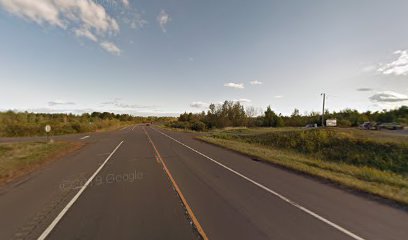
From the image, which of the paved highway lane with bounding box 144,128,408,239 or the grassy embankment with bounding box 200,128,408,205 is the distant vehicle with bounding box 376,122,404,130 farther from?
the paved highway lane with bounding box 144,128,408,239

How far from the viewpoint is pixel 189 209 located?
6.25 metres

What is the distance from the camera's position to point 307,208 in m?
6.40

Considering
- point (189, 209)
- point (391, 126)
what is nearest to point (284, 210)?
point (189, 209)

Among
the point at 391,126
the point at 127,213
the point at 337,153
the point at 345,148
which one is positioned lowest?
the point at 337,153

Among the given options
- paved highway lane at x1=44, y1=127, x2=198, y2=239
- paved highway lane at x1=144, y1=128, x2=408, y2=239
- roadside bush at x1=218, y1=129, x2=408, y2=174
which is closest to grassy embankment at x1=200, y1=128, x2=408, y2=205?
roadside bush at x1=218, y1=129, x2=408, y2=174

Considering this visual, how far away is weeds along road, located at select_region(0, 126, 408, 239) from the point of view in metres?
4.96

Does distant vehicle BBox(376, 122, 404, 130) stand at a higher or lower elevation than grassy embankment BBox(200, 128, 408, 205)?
higher

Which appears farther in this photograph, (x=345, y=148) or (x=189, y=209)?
(x=345, y=148)

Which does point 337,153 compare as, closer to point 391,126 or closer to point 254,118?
point 391,126

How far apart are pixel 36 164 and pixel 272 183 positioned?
13.3 m

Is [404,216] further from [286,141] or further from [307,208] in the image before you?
[286,141]

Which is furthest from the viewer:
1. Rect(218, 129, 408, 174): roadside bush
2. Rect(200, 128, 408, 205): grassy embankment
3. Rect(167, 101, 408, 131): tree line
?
Rect(167, 101, 408, 131): tree line

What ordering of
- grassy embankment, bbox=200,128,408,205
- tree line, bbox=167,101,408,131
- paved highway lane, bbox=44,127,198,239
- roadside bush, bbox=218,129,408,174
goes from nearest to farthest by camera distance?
1. paved highway lane, bbox=44,127,198,239
2. grassy embankment, bbox=200,128,408,205
3. roadside bush, bbox=218,129,408,174
4. tree line, bbox=167,101,408,131

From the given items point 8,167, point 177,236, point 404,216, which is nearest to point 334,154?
point 404,216
